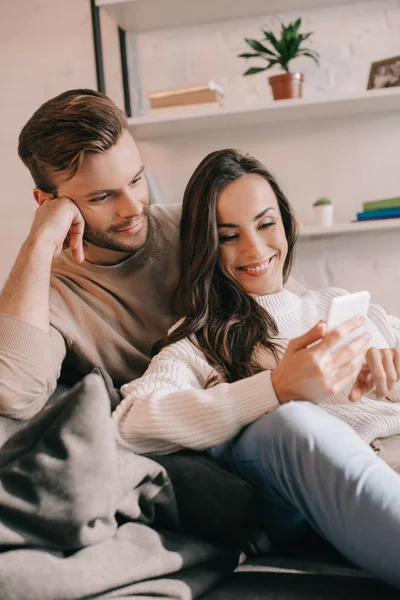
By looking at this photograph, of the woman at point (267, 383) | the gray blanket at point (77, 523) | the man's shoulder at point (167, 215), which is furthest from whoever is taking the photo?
the man's shoulder at point (167, 215)

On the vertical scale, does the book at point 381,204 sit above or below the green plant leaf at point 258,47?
below

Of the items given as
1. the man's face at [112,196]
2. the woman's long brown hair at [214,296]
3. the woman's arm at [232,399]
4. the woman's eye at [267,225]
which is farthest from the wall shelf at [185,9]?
the woman's arm at [232,399]

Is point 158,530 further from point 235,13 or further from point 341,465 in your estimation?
point 235,13

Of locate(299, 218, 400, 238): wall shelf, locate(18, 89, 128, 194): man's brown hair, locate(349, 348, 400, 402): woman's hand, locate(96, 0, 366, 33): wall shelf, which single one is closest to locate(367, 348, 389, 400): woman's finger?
locate(349, 348, 400, 402): woman's hand

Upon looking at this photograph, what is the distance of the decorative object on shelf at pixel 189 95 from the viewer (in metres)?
2.62

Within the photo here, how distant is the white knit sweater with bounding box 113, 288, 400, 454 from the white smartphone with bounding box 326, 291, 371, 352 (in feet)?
0.45

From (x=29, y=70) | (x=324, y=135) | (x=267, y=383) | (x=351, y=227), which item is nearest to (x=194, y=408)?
(x=267, y=383)

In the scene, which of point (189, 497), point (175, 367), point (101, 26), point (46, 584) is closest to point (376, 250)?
point (101, 26)

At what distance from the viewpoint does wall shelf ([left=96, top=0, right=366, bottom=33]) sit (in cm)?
265

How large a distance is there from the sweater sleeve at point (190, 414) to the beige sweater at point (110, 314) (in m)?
0.25

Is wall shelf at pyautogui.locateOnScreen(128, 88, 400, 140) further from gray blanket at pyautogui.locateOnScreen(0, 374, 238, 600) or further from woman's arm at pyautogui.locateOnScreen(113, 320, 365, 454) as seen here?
gray blanket at pyautogui.locateOnScreen(0, 374, 238, 600)

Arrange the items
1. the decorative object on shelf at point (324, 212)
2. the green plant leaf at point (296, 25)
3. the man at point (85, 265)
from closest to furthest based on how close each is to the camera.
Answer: the man at point (85, 265), the green plant leaf at point (296, 25), the decorative object on shelf at point (324, 212)

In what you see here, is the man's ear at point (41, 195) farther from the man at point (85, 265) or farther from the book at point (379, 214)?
the book at point (379, 214)

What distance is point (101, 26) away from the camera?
2.92m
